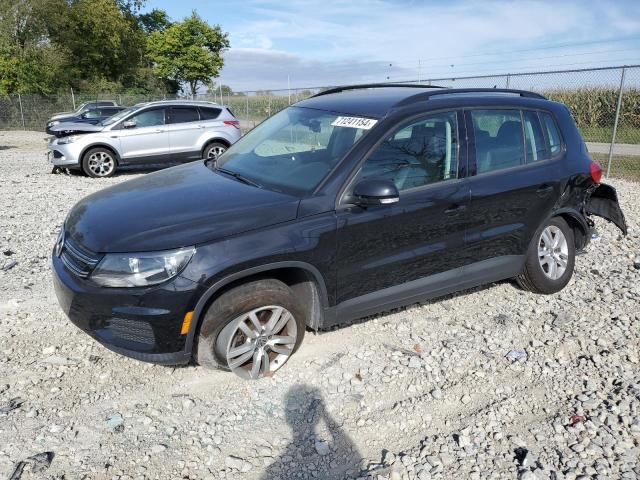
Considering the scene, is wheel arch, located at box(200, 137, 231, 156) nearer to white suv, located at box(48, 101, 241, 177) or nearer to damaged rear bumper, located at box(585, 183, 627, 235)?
white suv, located at box(48, 101, 241, 177)

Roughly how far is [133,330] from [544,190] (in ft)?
11.3

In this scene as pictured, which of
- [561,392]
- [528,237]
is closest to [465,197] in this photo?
[528,237]

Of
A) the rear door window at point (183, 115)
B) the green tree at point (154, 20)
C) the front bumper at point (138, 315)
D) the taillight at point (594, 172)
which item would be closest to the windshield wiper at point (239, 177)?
the front bumper at point (138, 315)

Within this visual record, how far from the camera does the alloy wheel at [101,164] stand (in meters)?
11.6

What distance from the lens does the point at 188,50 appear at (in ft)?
142

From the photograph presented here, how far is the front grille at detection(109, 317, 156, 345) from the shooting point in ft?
9.97

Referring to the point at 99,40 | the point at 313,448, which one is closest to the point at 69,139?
the point at 313,448

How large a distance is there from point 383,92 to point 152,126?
344 inches

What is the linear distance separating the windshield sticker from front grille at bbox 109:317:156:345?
1.99m

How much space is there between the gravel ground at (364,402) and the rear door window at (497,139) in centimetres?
129

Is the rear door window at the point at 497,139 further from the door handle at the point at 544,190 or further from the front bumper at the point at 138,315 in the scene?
the front bumper at the point at 138,315

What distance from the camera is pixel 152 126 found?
39.3ft

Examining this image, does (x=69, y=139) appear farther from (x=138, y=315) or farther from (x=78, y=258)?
(x=138, y=315)

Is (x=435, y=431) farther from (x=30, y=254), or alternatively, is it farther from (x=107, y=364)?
(x=30, y=254)
